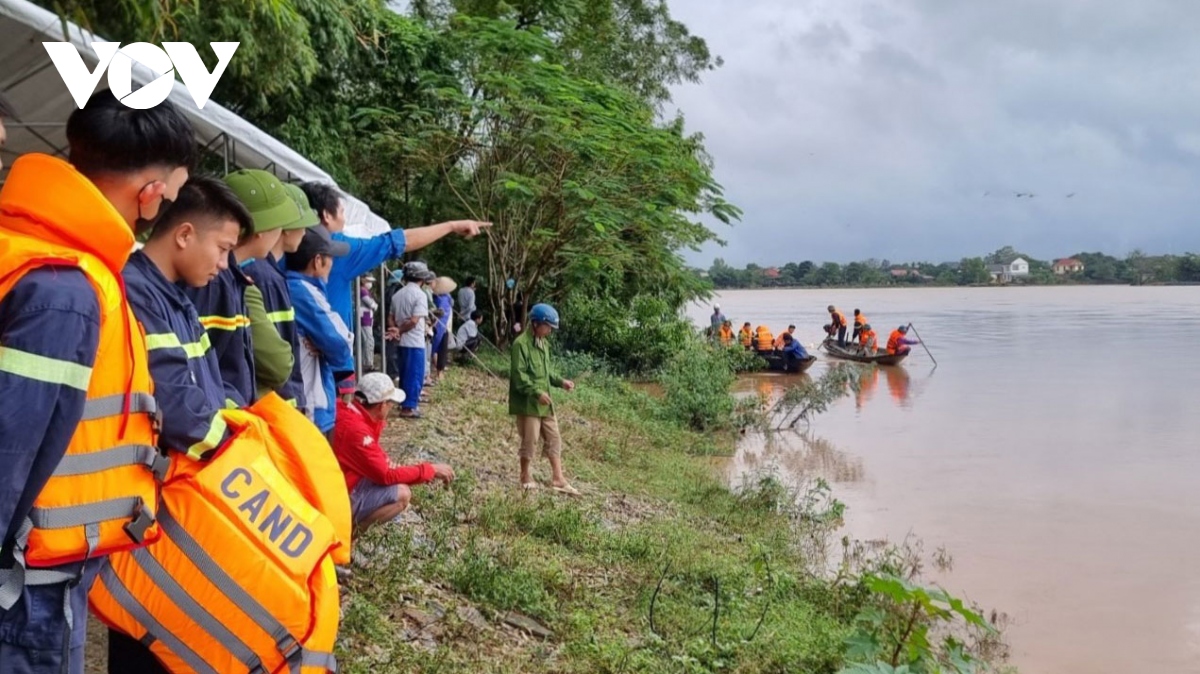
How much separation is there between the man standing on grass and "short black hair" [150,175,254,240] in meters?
4.93

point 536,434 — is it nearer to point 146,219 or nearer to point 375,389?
point 375,389

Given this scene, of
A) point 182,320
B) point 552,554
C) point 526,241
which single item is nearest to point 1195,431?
point 526,241

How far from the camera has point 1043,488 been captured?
13461mm

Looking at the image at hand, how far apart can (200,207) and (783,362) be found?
23950mm

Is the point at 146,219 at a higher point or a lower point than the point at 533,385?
higher

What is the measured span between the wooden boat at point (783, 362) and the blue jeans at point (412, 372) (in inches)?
663

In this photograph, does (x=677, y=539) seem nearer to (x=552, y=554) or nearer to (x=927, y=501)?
(x=552, y=554)

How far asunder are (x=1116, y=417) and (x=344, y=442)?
20611mm

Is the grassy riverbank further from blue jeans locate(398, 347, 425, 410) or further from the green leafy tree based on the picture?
the green leafy tree

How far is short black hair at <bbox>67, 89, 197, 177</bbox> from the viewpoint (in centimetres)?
206

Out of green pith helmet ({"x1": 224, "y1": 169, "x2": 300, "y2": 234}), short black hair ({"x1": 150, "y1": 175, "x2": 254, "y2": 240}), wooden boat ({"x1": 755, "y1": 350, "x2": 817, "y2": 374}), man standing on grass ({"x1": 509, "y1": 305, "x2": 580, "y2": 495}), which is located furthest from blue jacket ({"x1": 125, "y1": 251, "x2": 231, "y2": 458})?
wooden boat ({"x1": 755, "y1": 350, "x2": 817, "y2": 374})

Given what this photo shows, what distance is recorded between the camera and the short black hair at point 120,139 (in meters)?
2.06

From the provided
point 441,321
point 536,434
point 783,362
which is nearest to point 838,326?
point 783,362

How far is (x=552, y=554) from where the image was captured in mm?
6043
